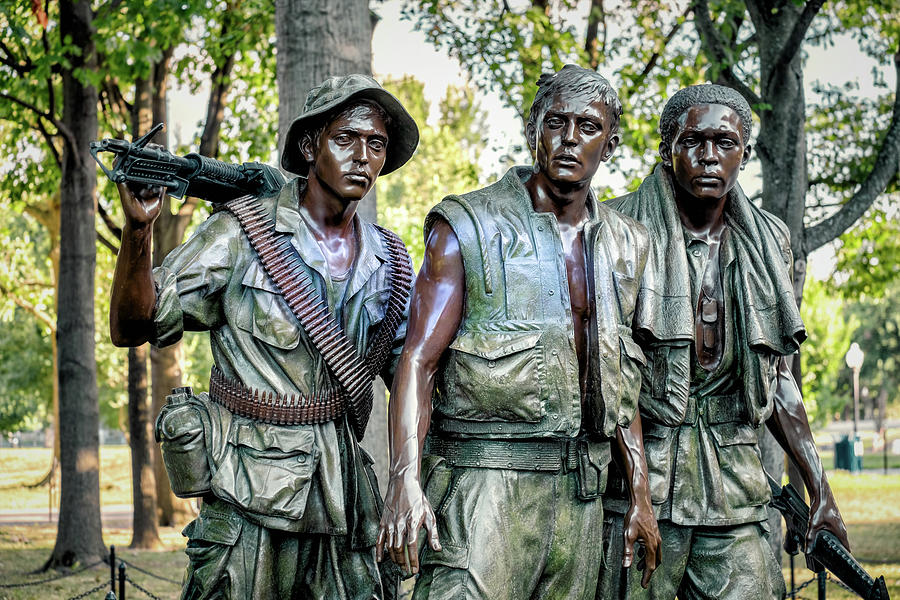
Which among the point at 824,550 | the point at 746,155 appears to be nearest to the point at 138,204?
the point at 746,155

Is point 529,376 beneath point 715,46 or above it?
beneath

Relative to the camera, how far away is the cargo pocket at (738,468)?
4863 mm

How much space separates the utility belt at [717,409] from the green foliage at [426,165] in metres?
12.0

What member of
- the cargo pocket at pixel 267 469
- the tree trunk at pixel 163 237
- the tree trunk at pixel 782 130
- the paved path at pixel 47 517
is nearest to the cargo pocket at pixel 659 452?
the cargo pocket at pixel 267 469

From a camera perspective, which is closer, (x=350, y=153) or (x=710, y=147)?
(x=350, y=153)

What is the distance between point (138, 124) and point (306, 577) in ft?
39.9

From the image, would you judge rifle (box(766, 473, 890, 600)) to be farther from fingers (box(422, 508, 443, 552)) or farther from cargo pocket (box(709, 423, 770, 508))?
fingers (box(422, 508, 443, 552))

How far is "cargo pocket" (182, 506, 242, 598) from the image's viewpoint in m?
4.31

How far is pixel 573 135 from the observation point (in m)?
4.14

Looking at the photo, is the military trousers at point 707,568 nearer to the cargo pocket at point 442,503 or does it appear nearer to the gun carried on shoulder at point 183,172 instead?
the cargo pocket at point 442,503

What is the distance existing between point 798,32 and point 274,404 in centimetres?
732

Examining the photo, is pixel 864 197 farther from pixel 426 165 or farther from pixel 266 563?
pixel 426 165

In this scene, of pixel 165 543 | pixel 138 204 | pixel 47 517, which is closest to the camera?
pixel 138 204

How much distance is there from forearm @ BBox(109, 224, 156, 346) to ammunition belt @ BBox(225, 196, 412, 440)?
1.53 feet
